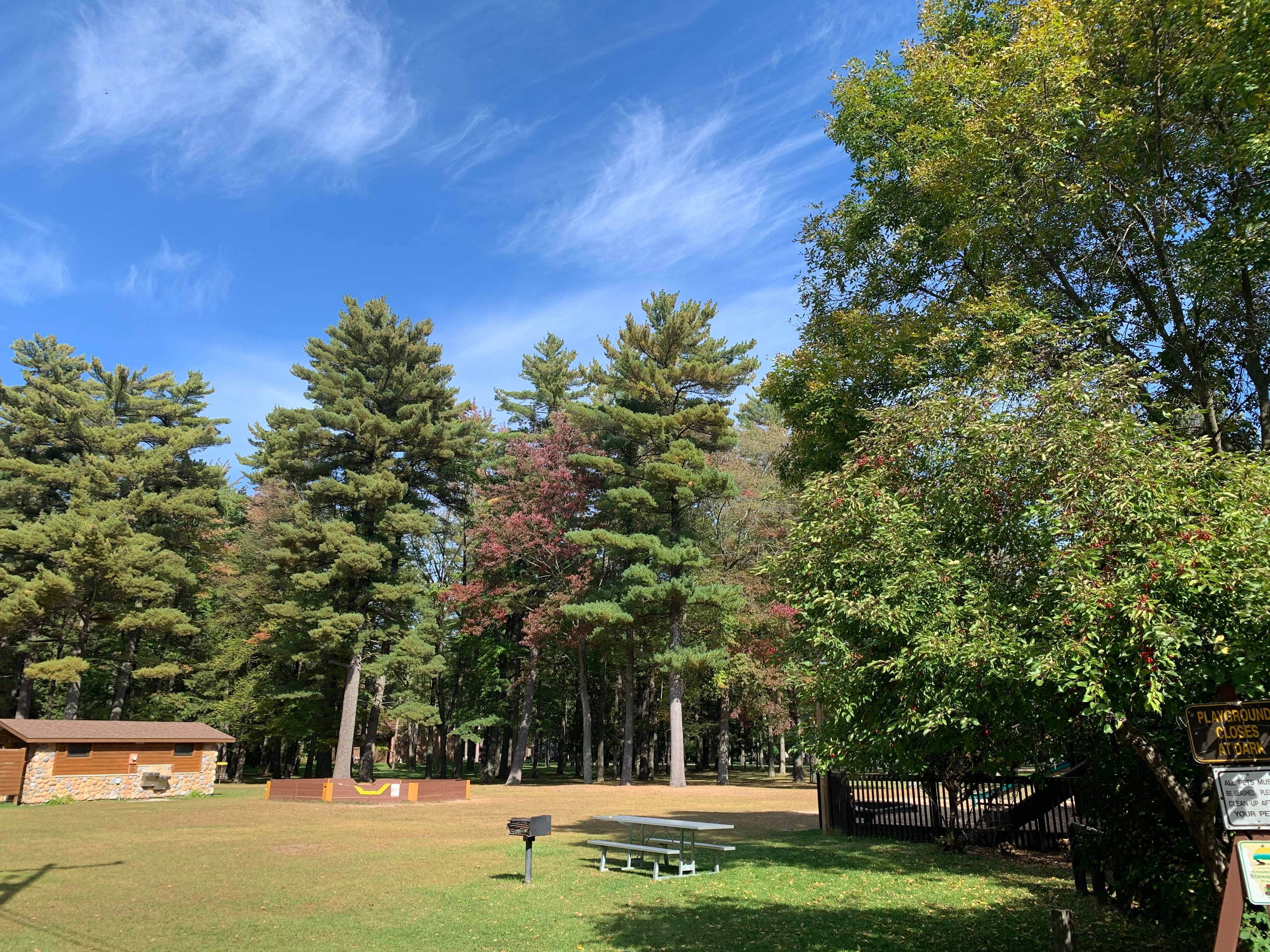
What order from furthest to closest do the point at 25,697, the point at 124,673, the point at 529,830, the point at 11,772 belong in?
1. the point at 124,673
2. the point at 25,697
3. the point at 11,772
4. the point at 529,830

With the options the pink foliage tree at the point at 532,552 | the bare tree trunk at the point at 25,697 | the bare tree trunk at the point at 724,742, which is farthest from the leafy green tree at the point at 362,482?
the bare tree trunk at the point at 724,742

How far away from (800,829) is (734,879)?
6620 mm

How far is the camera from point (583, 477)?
35.9 meters

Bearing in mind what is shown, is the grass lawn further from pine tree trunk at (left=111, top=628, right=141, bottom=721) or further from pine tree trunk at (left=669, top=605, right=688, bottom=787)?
pine tree trunk at (left=111, top=628, right=141, bottom=721)

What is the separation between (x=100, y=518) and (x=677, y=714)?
82.2 feet

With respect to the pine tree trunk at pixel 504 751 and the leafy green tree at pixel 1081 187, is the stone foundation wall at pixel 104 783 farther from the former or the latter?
the leafy green tree at pixel 1081 187

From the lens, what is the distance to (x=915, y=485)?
20.8ft

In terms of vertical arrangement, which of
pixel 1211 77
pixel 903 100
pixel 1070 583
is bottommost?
pixel 1070 583

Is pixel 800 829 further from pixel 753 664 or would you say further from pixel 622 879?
pixel 753 664

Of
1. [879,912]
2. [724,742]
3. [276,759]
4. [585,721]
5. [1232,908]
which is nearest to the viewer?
[1232,908]

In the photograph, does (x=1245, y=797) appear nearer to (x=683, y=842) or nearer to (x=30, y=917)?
(x=683, y=842)

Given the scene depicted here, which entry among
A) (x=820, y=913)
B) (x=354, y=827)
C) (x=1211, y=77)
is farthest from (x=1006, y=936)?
(x=354, y=827)

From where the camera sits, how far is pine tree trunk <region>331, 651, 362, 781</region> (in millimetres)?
29125

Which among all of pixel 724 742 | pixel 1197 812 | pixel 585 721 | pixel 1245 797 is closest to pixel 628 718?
pixel 585 721
